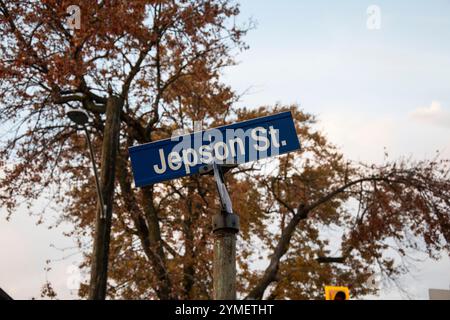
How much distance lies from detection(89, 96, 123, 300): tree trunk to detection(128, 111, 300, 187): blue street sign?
34.0 ft

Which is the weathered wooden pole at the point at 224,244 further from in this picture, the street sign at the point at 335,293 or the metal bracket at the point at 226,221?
the street sign at the point at 335,293

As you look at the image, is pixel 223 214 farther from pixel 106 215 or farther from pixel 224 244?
pixel 106 215

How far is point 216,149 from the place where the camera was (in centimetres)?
363

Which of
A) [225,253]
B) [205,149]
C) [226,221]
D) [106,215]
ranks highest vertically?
[106,215]

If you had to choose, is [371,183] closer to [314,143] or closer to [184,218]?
[184,218]

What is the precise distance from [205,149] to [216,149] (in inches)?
2.8

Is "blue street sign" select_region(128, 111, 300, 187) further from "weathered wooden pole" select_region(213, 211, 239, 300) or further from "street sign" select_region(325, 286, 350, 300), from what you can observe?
"street sign" select_region(325, 286, 350, 300)

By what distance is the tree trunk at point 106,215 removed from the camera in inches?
529

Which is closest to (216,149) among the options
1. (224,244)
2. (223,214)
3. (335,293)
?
(223,214)

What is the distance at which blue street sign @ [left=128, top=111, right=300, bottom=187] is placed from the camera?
11.7ft

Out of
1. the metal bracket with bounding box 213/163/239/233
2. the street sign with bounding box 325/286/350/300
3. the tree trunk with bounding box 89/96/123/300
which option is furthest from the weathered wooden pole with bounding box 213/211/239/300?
the tree trunk with bounding box 89/96/123/300

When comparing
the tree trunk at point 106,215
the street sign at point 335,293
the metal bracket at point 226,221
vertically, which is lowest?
the street sign at point 335,293

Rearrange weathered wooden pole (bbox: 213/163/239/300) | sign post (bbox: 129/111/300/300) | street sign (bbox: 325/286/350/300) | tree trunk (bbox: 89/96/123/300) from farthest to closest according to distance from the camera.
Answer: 1. tree trunk (bbox: 89/96/123/300)
2. street sign (bbox: 325/286/350/300)
3. weathered wooden pole (bbox: 213/163/239/300)
4. sign post (bbox: 129/111/300/300)

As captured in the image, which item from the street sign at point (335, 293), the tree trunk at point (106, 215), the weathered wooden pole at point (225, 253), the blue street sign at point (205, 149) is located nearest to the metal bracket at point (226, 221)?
the weathered wooden pole at point (225, 253)
